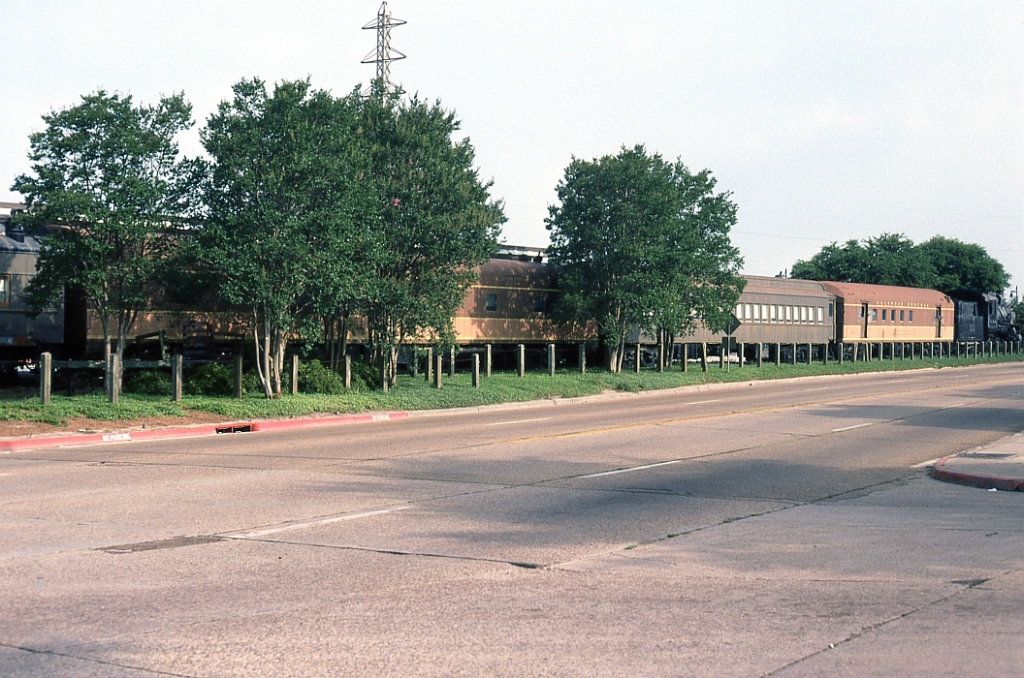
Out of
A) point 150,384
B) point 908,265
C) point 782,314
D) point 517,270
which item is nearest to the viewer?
point 150,384

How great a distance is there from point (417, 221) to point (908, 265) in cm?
6926

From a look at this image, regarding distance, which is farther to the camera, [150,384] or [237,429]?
[150,384]

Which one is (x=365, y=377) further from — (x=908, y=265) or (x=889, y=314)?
(x=908, y=265)

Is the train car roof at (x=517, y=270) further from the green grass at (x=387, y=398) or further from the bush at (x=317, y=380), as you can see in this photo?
the bush at (x=317, y=380)

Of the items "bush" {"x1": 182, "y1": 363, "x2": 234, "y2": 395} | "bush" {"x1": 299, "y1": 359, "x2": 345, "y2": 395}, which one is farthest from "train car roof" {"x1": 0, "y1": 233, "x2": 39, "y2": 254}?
"bush" {"x1": 299, "y1": 359, "x2": 345, "y2": 395}

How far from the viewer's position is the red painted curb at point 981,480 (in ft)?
44.2

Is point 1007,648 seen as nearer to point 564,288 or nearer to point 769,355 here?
point 564,288

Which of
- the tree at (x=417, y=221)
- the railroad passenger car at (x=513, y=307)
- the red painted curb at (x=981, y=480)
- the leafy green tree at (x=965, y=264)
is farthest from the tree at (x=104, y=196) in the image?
the leafy green tree at (x=965, y=264)

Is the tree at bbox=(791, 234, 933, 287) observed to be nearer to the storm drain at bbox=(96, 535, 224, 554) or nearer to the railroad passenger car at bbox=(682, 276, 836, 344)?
the railroad passenger car at bbox=(682, 276, 836, 344)

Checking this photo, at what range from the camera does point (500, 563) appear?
8.50 meters

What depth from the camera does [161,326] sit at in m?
26.4

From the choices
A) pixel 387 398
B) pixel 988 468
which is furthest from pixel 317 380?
pixel 988 468

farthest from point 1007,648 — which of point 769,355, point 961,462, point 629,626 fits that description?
point 769,355

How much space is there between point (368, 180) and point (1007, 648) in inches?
876
